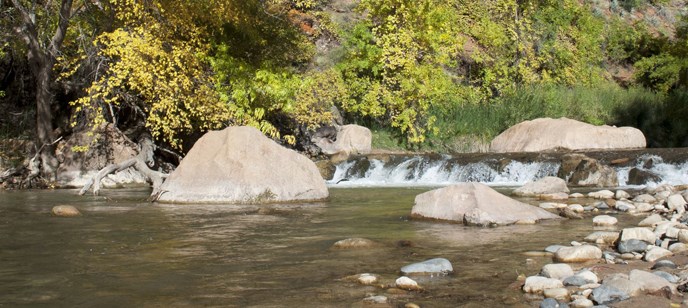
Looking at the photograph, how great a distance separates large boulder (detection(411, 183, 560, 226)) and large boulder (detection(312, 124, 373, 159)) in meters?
12.3

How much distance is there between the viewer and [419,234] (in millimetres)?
8414

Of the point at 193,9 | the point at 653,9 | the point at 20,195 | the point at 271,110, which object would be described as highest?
the point at 653,9

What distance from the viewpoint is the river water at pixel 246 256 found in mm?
5449

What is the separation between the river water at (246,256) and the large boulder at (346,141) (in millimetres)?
10828

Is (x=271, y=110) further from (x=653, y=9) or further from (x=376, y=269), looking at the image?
(x=653, y=9)

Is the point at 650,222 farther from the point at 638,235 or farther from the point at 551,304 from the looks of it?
the point at 551,304

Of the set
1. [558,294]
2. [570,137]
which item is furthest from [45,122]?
[558,294]

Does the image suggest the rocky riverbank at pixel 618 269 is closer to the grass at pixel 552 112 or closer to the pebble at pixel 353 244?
the pebble at pixel 353 244

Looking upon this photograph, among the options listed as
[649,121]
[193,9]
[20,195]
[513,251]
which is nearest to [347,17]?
[649,121]

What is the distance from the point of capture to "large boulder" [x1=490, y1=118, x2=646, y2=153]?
66.1 feet

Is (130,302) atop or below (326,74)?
below

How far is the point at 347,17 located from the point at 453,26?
608 centimetres

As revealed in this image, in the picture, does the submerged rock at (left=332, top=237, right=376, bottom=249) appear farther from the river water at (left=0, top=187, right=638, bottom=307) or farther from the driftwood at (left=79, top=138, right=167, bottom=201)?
the driftwood at (left=79, top=138, right=167, bottom=201)

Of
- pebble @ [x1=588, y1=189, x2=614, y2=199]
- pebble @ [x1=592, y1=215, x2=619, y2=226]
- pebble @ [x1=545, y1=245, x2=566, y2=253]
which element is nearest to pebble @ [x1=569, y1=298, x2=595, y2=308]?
pebble @ [x1=545, y1=245, x2=566, y2=253]
